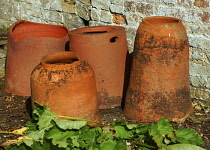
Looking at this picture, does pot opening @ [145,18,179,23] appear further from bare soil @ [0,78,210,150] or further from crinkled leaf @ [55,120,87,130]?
crinkled leaf @ [55,120,87,130]

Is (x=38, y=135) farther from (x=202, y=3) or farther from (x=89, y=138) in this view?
(x=202, y=3)

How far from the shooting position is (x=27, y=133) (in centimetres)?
285

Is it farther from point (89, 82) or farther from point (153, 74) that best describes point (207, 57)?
point (89, 82)

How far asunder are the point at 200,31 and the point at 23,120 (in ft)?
5.67

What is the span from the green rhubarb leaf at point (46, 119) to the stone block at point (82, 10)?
151 cm

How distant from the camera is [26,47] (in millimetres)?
3551

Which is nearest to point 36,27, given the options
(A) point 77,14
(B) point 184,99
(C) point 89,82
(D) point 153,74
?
(A) point 77,14

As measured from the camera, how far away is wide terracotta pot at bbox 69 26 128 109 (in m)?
3.17

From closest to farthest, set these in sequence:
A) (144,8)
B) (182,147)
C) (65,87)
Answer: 1. (182,147)
2. (65,87)
3. (144,8)

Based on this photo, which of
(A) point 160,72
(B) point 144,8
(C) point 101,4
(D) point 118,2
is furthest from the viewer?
(C) point 101,4

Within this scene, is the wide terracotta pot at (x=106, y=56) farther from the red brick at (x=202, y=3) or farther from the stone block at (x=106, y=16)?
the red brick at (x=202, y=3)

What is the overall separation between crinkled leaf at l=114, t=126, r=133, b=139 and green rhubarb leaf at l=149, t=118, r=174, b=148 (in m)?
0.18

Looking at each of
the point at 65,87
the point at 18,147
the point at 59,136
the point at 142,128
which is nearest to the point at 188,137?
the point at 142,128

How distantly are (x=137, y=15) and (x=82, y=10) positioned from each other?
2.35 feet
